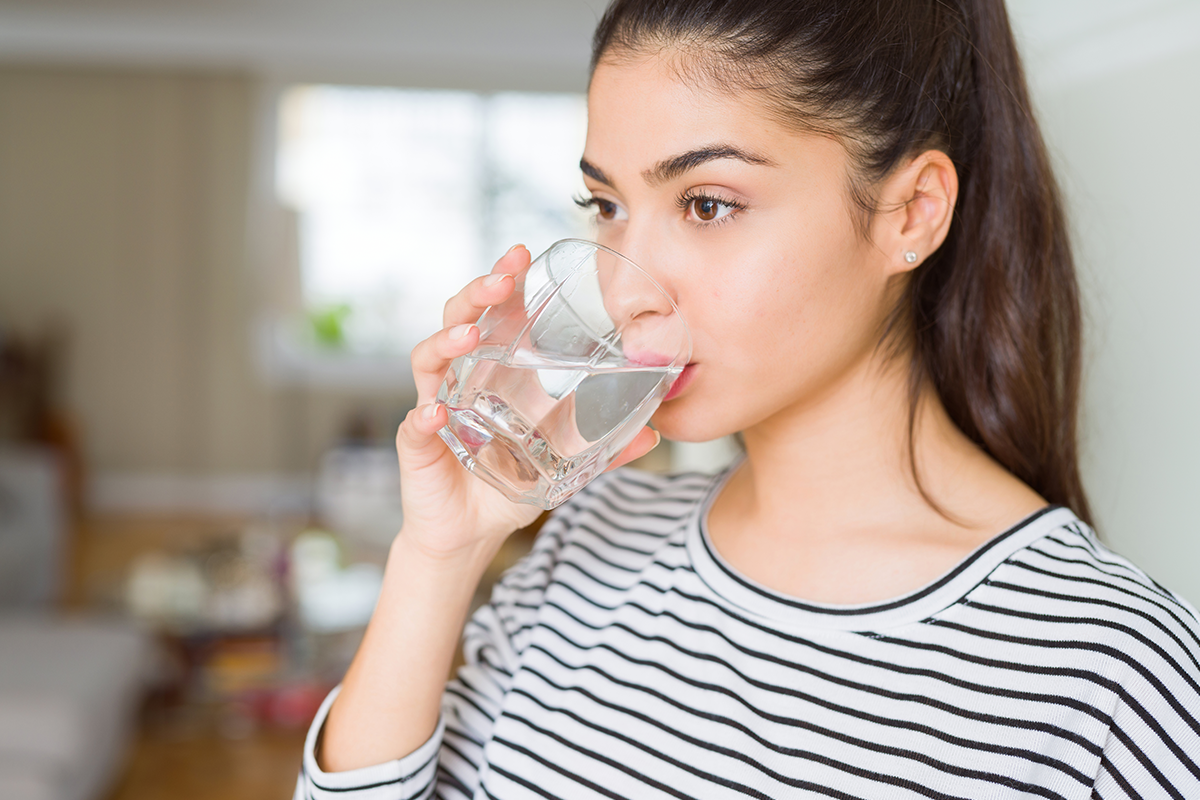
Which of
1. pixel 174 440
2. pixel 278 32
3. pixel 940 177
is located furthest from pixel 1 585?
pixel 278 32

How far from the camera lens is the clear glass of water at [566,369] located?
0.74 metres

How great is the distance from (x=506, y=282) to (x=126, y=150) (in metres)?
6.45

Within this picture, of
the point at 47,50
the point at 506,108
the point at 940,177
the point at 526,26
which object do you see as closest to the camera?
the point at 940,177

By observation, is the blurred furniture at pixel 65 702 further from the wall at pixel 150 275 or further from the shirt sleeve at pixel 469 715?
the wall at pixel 150 275

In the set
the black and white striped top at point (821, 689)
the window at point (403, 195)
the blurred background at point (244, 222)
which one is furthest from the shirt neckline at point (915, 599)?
the window at point (403, 195)

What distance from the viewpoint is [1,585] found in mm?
A: 3439

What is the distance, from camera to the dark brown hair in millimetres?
806

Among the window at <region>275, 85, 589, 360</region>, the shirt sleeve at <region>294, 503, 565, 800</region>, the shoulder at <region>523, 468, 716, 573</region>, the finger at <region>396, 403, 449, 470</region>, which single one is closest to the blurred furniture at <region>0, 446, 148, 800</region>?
the shirt sleeve at <region>294, 503, 565, 800</region>

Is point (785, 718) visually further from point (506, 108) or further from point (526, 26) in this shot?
point (506, 108)

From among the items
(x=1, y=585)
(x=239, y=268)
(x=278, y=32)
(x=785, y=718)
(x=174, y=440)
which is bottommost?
(x=174, y=440)

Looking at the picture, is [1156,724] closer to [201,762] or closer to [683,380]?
[683,380]

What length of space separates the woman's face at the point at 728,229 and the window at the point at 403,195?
18.5 feet

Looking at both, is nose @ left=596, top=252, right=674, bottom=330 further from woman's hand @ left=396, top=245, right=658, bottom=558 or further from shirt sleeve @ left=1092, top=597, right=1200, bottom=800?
shirt sleeve @ left=1092, top=597, right=1200, bottom=800

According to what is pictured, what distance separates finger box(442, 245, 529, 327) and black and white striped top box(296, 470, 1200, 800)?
341 mm
